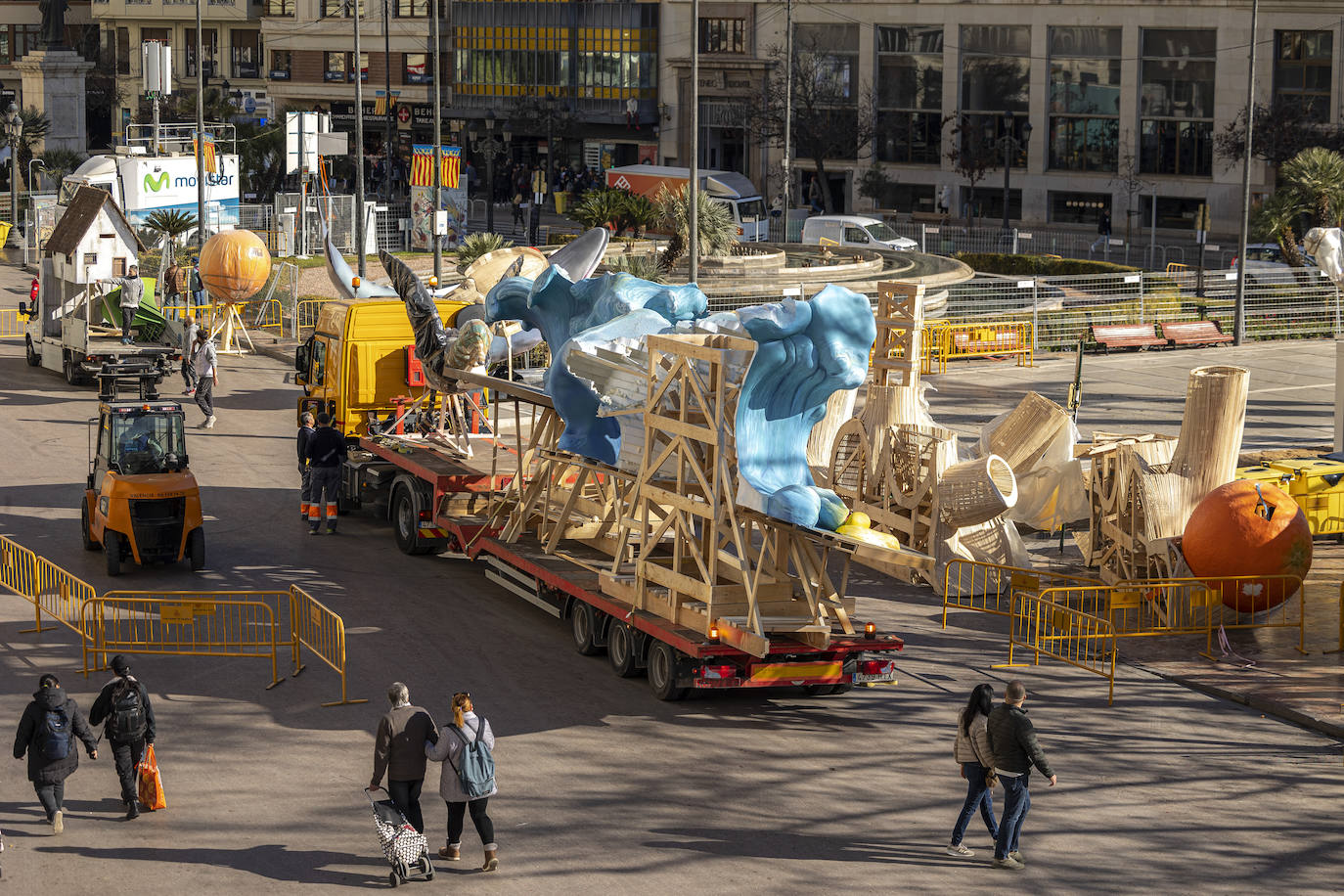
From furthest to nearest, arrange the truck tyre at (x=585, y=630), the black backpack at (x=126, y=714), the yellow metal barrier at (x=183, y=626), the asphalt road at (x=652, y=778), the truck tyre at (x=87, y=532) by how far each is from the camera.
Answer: the truck tyre at (x=87, y=532) → the truck tyre at (x=585, y=630) → the yellow metal barrier at (x=183, y=626) → the black backpack at (x=126, y=714) → the asphalt road at (x=652, y=778)

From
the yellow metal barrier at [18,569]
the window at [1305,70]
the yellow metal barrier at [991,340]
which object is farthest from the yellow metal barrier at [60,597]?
the window at [1305,70]

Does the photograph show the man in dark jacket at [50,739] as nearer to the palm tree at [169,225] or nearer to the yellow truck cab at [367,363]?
the yellow truck cab at [367,363]

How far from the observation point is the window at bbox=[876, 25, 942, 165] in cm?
7575

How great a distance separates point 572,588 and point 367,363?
7.46m

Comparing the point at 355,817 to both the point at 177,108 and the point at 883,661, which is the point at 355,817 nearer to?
the point at 883,661

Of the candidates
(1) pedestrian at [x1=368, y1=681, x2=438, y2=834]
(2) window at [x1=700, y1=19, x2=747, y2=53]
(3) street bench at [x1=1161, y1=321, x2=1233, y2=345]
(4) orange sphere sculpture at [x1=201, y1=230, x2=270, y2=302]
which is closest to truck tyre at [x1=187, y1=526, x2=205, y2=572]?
(1) pedestrian at [x1=368, y1=681, x2=438, y2=834]

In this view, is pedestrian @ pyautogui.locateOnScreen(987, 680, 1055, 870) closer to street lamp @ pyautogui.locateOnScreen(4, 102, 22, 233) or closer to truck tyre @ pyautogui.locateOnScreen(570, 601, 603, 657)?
truck tyre @ pyautogui.locateOnScreen(570, 601, 603, 657)

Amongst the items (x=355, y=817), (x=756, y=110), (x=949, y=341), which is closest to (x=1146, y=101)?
(x=756, y=110)

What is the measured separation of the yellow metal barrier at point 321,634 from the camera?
16891mm

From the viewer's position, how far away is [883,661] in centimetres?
1644

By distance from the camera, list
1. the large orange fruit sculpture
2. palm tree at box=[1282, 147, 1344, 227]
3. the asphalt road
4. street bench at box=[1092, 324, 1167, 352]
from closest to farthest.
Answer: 1. the asphalt road
2. the large orange fruit sculpture
3. street bench at box=[1092, 324, 1167, 352]
4. palm tree at box=[1282, 147, 1344, 227]

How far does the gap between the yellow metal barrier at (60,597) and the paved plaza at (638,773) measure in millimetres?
263

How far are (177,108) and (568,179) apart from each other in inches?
707

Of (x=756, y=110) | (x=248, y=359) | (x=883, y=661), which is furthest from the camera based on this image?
(x=756, y=110)
